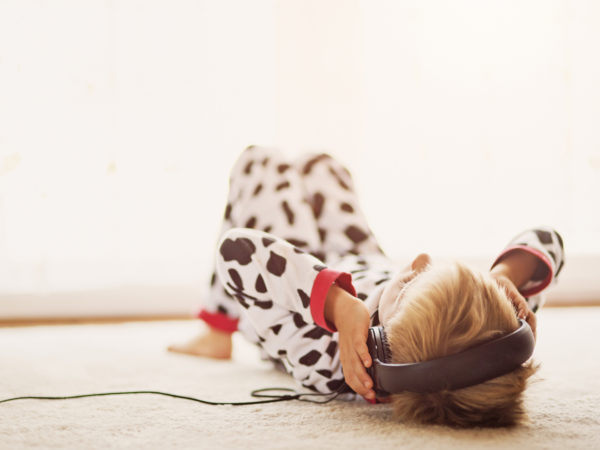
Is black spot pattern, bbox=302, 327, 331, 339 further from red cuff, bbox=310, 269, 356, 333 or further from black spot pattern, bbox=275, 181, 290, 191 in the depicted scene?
black spot pattern, bbox=275, 181, 290, 191

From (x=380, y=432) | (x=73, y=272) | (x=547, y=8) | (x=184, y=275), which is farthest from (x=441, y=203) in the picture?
(x=380, y=432)

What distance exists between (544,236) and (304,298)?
1.61 ft

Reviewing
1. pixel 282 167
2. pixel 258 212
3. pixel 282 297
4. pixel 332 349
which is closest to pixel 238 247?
pixel 282 297

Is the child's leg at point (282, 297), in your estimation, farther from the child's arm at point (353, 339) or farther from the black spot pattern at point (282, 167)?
the black spot pattern at point (282, 167)

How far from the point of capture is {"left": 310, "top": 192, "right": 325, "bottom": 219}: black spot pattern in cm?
137

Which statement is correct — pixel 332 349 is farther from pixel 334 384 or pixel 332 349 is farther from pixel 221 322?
pixel 221 322

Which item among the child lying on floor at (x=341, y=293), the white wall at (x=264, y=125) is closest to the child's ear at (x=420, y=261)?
the child lying on floor at (x=341, y=293)

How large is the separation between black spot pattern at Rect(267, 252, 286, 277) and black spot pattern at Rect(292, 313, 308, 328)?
0.11 metres

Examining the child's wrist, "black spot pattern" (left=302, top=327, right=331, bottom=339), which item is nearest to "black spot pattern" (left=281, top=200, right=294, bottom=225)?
"black spot pattern" (left=302, top=327, right=331, bottom=339)

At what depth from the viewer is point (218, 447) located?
2.21 ft

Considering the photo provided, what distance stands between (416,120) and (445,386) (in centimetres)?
159

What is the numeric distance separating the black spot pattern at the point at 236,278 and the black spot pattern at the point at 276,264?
0.07 metres

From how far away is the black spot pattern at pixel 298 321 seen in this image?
0.97m

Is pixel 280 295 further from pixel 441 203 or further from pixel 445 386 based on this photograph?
pixel 441 203
